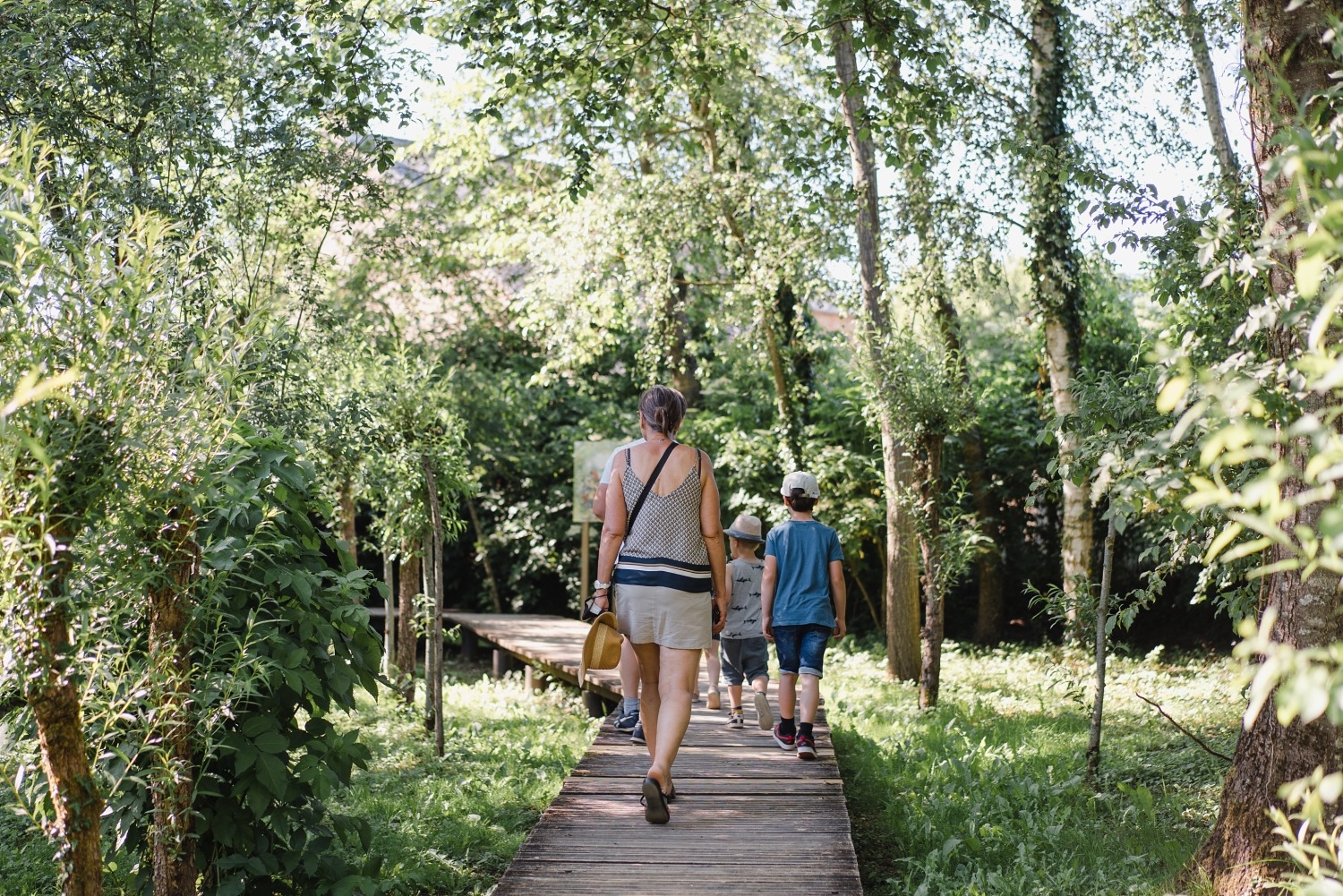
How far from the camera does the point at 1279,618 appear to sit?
3.73 metres

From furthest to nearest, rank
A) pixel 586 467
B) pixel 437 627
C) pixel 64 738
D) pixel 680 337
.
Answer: pixel 680 337, pixel 586 467, pixel 437 627, pixel 64 738

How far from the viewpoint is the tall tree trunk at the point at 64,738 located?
2.75m

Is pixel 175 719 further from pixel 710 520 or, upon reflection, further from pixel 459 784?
pixel 459 784

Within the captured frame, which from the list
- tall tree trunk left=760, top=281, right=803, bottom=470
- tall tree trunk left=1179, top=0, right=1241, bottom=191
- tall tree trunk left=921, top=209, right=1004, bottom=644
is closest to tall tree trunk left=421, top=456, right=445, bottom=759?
tall tree trunk left=760, top=281, right=803, bottom=470

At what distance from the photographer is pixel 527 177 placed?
612 inches

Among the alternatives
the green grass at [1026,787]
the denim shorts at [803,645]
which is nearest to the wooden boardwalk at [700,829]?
the green grass at [1026,787]

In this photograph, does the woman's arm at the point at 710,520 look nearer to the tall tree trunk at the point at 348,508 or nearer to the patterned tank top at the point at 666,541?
the patterned tank top at the point at 666,541

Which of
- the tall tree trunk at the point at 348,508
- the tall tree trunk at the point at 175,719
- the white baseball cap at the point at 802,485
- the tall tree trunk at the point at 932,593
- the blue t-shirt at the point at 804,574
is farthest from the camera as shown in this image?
the tall tree trunk at the point at 348,508

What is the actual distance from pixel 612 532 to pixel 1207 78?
8.55 m

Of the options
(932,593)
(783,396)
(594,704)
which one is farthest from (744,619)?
(783,396)

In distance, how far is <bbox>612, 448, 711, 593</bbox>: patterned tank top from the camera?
4750 mm

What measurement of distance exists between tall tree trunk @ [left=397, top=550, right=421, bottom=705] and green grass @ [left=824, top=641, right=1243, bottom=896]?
3692 mm

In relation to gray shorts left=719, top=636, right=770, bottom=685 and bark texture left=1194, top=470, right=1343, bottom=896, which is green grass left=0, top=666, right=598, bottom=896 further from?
bark texture left=1194, top=470, right=1343, bottom=896

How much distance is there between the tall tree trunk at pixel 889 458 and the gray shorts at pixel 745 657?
9.95 ft
